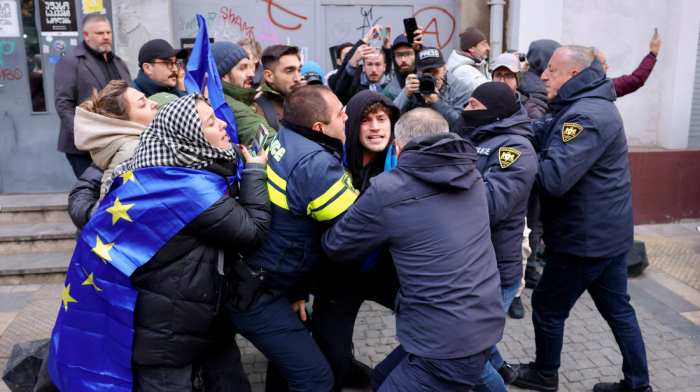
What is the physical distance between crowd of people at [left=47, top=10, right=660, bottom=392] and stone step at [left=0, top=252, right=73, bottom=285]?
96.2 inches

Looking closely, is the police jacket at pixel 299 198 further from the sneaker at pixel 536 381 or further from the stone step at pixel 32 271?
the stone step at pixel 32 271

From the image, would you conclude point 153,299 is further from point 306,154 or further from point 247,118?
point 247,118

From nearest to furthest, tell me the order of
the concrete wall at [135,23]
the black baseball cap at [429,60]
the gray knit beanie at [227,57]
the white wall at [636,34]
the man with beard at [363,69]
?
the gray knit beanie at [227,57] → the black baseball cap at [429,60] → the man with beard at [363,69] → the concrete wall at [135,23] → the white wall at [636,34]

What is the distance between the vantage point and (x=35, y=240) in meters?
5.50


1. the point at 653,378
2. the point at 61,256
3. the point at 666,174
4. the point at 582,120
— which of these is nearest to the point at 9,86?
the point at 61,256

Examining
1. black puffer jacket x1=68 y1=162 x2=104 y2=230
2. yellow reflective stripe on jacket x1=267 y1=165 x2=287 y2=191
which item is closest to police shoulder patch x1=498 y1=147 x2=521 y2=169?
yellow reflective stripe on jacket x1=267 y1=165 x2=287 y2=191

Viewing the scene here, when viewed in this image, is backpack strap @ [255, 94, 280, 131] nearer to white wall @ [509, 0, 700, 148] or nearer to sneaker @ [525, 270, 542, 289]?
sneaker @ [525, 270, 542, 289]

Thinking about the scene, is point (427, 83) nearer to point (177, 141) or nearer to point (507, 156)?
point (507, 156)

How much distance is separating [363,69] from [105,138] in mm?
2849

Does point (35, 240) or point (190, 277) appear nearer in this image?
point (190, 277)

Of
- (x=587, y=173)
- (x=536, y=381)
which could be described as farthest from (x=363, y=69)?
(x=536, y=381)

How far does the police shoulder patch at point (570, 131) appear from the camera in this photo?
126 inches

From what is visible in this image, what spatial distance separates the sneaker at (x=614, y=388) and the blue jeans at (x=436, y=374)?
58.4 inches

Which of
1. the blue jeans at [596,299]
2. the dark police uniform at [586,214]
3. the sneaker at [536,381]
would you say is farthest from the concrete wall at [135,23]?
the sneaker at [536,381]
